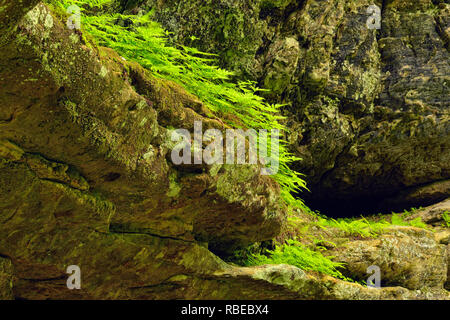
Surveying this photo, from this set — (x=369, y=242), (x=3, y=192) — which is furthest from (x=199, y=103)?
(x=369, y=242)

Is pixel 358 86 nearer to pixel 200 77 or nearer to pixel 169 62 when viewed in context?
pixel 200 77

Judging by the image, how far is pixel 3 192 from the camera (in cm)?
278

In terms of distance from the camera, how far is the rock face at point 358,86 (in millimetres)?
8242

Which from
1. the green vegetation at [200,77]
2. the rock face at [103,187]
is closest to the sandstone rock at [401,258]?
the green vegetation at [200,77]

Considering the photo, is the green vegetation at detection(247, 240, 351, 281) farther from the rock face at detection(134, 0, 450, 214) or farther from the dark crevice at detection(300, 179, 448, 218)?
the dark crevice at detection(300, 179, 448, 218)

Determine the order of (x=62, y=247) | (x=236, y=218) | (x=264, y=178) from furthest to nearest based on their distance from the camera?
(x=264, y=178), (x=236, y=218), (x=62, y=247)

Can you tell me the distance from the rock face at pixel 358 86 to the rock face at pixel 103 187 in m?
4.20

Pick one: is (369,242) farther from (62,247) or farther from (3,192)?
(3,192)

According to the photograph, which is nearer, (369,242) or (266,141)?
(266,141)

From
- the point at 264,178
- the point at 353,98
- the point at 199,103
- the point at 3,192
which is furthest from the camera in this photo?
the point at 353,98

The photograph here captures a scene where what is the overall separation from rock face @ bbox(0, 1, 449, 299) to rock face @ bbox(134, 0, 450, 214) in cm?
420

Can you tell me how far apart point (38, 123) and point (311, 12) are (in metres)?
7.69

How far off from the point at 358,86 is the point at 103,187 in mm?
7795

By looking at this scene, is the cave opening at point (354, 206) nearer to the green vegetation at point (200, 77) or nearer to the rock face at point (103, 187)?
the green vegetation at point (200, 77)
